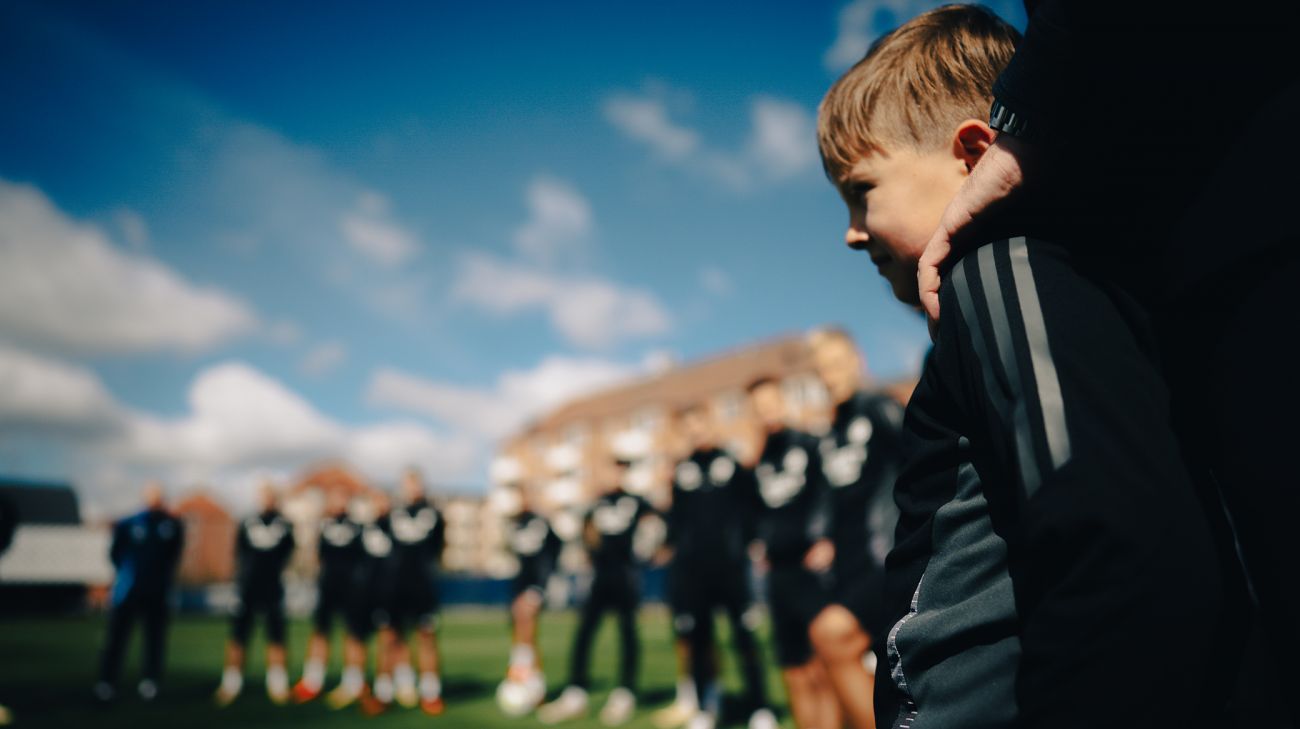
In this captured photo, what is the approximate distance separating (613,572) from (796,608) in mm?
3558

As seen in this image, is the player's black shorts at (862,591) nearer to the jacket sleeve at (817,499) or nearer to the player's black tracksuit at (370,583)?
the jacket sleeve at (817,499)

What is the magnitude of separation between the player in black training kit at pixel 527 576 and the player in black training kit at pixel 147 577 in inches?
166

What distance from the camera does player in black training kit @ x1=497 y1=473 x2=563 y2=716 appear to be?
8359mm

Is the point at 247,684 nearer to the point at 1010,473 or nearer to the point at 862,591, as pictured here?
the point at 862,591

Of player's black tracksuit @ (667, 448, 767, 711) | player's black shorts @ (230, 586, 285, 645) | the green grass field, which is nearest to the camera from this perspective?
player's black tracksuit @ (667, 448, 767, 711)

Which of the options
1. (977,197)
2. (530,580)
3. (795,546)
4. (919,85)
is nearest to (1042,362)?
(977,197)

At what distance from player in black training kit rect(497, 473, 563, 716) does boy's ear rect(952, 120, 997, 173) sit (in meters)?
7.99

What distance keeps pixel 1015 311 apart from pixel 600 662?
41.6 feet

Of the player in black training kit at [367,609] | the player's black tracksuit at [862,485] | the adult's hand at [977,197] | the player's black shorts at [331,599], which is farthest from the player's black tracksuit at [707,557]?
the adult's hand at [977,197]

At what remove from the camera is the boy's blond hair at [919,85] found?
4.22ft

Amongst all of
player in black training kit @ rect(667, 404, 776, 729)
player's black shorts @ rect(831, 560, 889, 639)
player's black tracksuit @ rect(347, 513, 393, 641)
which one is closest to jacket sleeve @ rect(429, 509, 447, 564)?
player's black tracksuit @ rect(347, 513, 393, 641)

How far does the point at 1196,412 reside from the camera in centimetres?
94

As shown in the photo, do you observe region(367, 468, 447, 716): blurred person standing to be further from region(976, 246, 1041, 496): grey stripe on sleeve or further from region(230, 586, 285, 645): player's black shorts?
region(976, 246, 1041, 496): grey stripe on sleeve

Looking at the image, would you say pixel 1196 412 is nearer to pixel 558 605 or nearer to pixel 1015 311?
pixel 1015 311
